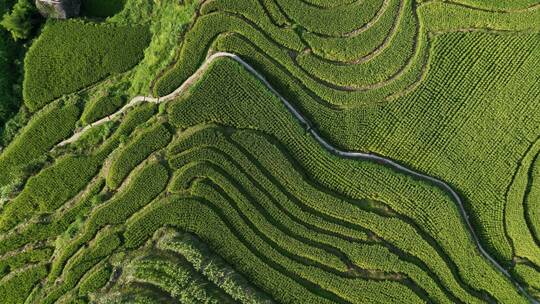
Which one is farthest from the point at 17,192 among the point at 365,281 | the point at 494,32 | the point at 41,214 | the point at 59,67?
the point at 494,32

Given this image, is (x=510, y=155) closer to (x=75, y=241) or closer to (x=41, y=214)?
(x=75, y=241)

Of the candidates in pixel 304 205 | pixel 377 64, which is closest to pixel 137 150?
pixel 304 205

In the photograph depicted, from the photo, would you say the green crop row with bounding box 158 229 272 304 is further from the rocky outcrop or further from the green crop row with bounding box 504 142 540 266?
the rocky outcrop

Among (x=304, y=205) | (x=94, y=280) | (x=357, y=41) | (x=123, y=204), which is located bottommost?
(x=94, y=280)

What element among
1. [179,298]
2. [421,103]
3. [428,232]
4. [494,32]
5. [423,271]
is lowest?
[179,298]

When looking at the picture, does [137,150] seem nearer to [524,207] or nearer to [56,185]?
[56,185]

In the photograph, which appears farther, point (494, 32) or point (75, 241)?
point (494, 32)
